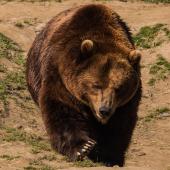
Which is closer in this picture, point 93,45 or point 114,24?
point 93,45

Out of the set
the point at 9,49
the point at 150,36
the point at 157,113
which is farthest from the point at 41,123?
the point at 150,36

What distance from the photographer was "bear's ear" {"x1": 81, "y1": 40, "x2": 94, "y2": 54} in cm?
698

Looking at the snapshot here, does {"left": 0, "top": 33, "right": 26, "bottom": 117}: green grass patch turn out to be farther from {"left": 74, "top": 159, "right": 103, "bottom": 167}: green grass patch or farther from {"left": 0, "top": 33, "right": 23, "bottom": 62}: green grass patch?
{"left": 74, "top": 159, "right": 103, "bottom": 167}: green grass patch

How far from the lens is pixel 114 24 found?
303 inches

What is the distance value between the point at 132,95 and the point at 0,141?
1523mm

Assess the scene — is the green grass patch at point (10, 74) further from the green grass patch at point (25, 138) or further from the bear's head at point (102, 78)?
the bear's head at point (102, 78)

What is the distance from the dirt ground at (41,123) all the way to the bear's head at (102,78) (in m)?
0.68

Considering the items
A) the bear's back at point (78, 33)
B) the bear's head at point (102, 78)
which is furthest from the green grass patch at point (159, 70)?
the bear's head at point (102, 78)

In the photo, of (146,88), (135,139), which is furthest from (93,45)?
(146,88)

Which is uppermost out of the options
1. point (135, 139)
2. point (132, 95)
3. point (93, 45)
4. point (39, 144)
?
point (93, 45)

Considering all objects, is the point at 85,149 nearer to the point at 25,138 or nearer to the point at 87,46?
the point at 25,138

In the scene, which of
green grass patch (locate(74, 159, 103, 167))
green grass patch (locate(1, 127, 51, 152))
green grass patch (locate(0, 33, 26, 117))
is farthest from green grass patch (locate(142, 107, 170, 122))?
green grass patch (locate(74, 159, 103, 167))

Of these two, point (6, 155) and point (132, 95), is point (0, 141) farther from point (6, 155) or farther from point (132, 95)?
point (132, 95)

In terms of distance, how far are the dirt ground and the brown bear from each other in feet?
0.98
